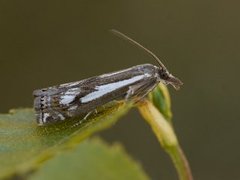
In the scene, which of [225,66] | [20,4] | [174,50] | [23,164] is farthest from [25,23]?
[23,164]

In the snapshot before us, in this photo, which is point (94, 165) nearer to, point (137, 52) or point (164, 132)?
point (164, 132)

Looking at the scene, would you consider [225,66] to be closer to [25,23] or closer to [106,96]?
[25,23]

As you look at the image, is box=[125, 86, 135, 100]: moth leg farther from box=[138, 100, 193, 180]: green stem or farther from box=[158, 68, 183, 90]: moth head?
box=[138, 100, 193, 180]: green stem

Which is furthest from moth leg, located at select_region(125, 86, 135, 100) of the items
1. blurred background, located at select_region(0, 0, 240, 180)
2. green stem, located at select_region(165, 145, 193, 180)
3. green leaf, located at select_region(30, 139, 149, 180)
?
blurred background, located at select_region(0, 0, 240, 180)

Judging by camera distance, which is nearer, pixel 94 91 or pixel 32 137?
pixel 32 137

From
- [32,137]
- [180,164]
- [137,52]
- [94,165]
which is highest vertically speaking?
[137,52]

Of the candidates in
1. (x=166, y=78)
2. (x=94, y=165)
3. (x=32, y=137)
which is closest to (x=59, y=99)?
(x=166, y=78)

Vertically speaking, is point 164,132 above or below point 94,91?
below
